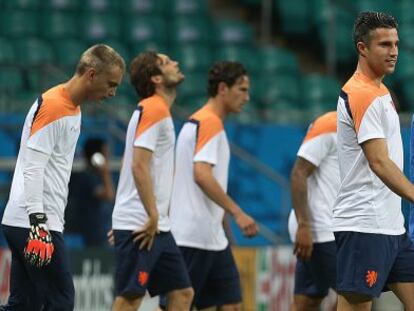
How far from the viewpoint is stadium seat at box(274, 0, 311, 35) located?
58.5ft

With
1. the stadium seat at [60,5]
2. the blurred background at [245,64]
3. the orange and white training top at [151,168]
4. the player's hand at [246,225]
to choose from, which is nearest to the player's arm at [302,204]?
the player's hand at [246,225]

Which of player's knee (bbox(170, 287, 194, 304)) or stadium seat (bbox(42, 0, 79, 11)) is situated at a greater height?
stadium seat (bbox(42, 0, 79, 11))

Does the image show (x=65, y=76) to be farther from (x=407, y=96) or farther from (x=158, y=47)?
(x=407, y=96)

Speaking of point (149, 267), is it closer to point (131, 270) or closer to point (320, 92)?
point (131, 270)

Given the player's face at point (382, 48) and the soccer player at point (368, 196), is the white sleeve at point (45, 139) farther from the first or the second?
the player's face at point (382, 48)

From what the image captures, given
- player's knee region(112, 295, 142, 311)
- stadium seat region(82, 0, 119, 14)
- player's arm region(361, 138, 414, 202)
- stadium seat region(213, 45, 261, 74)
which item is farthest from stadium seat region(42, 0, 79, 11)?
player's arm region(361, 138, 414, 202)

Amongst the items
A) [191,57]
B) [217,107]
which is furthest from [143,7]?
[217,107]

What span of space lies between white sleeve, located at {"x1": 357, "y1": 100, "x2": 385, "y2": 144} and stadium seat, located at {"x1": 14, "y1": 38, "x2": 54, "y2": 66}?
29.7 feet

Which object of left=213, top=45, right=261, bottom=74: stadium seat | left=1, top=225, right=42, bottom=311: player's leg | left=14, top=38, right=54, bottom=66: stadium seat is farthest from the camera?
left=213, top=45, right=261, bottom=74: stadium seat

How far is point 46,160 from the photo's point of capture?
24.2 feet

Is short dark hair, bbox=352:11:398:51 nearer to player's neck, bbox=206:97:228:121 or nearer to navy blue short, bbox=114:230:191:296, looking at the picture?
navy blue short, bbox=114:230:191:296

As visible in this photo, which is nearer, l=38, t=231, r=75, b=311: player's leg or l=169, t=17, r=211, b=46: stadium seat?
l=38, t=231, r=75, b=311: player's leg

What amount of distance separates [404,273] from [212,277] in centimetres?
241

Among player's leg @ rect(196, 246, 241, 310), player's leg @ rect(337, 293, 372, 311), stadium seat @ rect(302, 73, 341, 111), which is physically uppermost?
stadium seat @ rect(302, 73, 341, 111)
